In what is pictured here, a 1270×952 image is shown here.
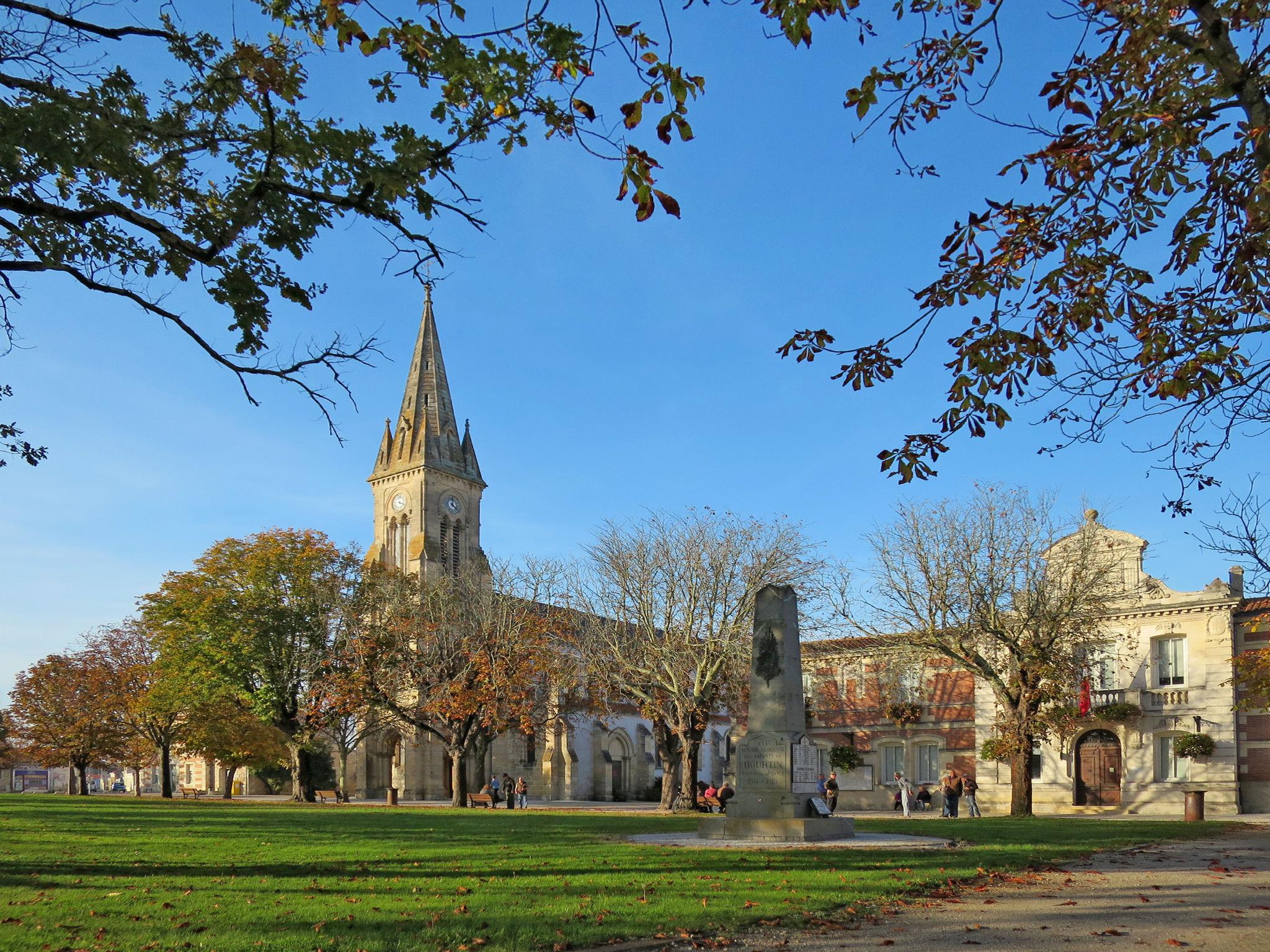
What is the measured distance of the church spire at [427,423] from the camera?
73.9 meters

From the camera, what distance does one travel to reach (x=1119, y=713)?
38.8 metres

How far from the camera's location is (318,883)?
11781 millimetres

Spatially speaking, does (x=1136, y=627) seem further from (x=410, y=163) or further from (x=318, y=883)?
(x=410, y=163)

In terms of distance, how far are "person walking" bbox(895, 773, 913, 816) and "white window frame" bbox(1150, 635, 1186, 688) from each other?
10480 millimetres

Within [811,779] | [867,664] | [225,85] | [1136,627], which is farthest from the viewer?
[867,664]

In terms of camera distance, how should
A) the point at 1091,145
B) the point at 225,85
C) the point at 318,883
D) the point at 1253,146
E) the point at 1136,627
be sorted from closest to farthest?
the point at 1253,146 < the point at 1091,145 < the point at 225,85 < the point at 318,883 < the point at 1136,627

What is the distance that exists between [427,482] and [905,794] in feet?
147

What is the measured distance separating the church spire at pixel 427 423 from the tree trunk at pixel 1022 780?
1908 inches

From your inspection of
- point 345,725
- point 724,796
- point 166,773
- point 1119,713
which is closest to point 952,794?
point 724,796

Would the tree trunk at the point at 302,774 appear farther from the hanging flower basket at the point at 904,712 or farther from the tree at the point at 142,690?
the hanging flower basket at the point at 904,712

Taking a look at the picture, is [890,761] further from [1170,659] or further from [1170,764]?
[1170,659]

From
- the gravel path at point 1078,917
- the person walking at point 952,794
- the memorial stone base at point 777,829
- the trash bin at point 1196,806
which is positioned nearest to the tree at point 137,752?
the person walking at point 952,794

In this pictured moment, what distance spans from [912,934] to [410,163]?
7858mm

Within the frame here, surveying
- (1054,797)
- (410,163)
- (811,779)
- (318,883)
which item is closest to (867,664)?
(1054,797)
